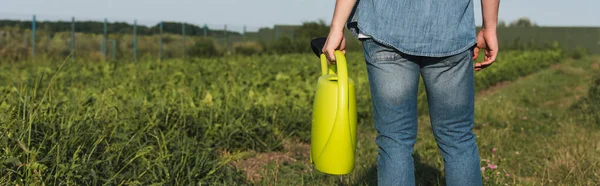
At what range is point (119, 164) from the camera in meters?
3.00

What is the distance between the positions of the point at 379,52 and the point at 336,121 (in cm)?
28

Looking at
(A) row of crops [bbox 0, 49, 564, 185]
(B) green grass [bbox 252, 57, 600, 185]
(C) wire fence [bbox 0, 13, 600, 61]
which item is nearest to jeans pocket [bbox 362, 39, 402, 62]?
(B) green grass [bbox 252, 57, 600, 185]

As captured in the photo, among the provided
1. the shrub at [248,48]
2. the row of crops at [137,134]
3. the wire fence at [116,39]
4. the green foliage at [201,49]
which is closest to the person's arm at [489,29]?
the row of crops at [137,134]

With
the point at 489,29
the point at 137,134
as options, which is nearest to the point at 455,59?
the point at 489,29

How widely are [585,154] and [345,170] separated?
239 cm

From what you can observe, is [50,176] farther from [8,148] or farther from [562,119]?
[562,119]

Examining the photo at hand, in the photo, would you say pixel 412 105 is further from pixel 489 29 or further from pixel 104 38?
pixel 104 38

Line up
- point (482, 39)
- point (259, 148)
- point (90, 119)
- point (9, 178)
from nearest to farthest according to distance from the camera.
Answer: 1. point (482, 39)
2. point (9, 178)
3. point (90, 119)
4. point (259, 148)

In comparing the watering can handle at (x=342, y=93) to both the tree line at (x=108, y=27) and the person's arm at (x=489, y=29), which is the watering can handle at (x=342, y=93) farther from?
the tree line at (x=108, y=27)

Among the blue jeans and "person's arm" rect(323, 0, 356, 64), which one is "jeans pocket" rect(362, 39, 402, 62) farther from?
"person's arm" rect(323, 0, 356, 64)

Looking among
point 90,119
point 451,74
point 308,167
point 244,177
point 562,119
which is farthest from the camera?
point 562,119

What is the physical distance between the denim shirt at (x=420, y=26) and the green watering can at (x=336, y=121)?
183 millimetres

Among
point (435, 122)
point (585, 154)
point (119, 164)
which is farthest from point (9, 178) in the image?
point (585, 154)

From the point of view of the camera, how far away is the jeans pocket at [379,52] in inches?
80.7
